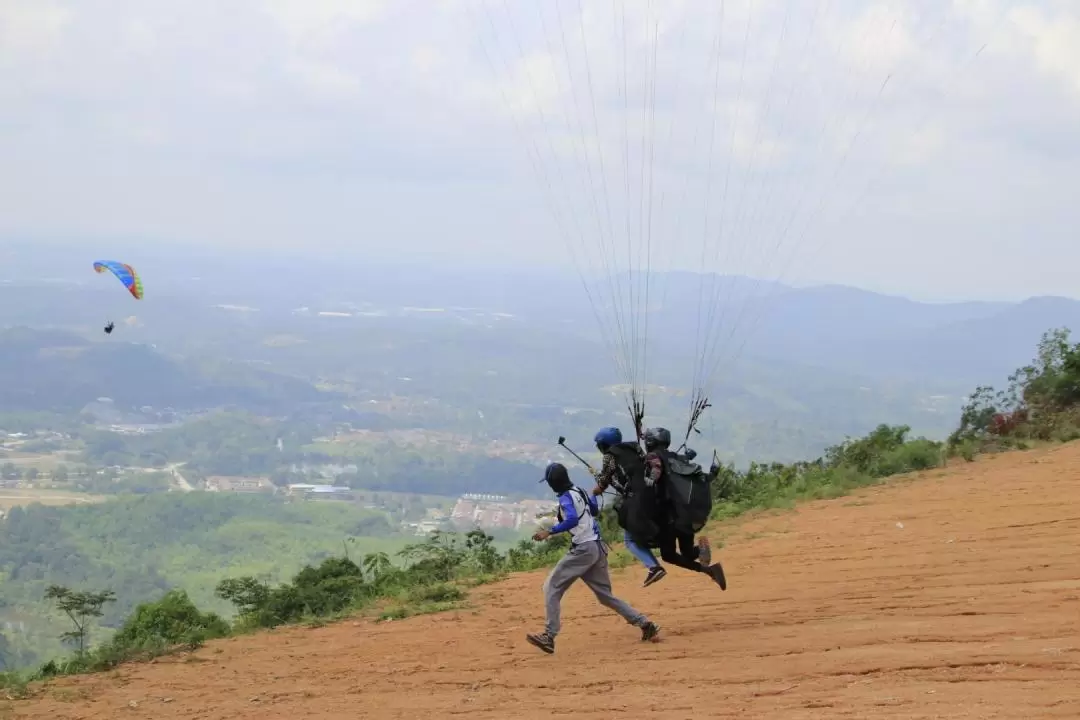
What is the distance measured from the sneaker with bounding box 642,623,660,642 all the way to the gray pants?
0.06 metres

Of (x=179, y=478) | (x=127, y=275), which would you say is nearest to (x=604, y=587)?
(x=127, y=275)

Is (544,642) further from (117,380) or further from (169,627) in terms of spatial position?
(117,380)

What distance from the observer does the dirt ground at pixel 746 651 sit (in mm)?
6535

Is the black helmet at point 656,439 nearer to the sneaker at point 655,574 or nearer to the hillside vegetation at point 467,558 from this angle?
the sneaker at point 655,574

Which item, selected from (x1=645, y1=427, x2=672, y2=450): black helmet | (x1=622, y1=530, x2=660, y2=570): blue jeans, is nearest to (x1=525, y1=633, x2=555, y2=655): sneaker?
(x1=622, y1=530, x2=660, y2=570): blue jeans

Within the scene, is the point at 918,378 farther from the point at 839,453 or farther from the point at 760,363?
the point at 839,453

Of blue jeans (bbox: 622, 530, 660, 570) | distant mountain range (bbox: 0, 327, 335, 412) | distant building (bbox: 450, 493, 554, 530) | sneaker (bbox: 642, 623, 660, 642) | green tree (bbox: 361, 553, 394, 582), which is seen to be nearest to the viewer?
sneaker (bbox: 642, 623, 660, 642)

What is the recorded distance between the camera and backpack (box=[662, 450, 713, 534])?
28.2 feet

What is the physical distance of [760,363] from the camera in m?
161

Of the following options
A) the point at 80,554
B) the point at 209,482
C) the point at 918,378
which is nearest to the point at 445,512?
the point at 209,482

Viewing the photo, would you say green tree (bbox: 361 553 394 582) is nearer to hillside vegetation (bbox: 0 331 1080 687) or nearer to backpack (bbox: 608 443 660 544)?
hillside vegetation (bbox: 0 331 1080 687)

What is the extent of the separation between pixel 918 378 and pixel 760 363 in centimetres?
2605

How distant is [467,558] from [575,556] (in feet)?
23.0

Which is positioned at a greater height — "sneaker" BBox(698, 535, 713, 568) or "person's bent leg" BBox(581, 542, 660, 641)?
"sneaker" BBox(698, 535, 713, 568)
